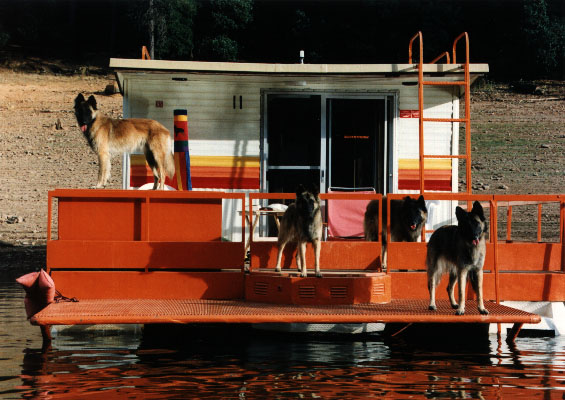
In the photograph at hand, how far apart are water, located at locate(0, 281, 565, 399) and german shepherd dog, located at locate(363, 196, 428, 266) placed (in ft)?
4.04

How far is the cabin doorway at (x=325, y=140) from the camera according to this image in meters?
14.0

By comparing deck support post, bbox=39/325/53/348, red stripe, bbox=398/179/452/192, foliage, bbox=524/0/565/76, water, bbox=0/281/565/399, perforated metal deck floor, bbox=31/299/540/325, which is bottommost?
water, bbox=0/281/565/399

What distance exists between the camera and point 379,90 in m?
13.9

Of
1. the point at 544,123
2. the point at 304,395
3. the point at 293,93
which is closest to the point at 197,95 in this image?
the point at 293,93

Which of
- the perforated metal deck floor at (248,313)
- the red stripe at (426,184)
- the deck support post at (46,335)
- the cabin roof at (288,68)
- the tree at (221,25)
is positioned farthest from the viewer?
the tree at (221,25)

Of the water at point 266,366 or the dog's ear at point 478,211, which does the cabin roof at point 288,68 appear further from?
the dog's ear at point 478,211

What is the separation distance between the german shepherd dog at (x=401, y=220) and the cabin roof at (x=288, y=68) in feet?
8.96

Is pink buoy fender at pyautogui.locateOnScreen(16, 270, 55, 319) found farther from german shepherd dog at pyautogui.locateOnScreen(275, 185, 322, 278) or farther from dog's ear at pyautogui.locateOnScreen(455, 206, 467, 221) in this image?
dog's ear at pyautogui.locateOnScreen(455, 206, 467, 221)

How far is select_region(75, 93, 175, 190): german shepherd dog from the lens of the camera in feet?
35.0

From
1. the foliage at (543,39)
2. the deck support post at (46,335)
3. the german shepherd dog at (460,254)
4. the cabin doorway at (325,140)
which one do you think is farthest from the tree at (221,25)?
the german shepherd dog at (460,254)

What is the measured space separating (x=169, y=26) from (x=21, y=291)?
3393 centimetres

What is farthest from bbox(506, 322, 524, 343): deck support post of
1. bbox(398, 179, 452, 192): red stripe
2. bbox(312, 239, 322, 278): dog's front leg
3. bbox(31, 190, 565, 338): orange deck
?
bbox(398, 179, 452, 192): red stripe

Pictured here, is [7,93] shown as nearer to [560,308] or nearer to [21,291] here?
[21,291]

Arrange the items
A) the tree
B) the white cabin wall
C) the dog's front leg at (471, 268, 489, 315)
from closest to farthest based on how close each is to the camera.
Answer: the dog's front leg at (471, 268, 489, 315)
the white cabin wall
the tree
